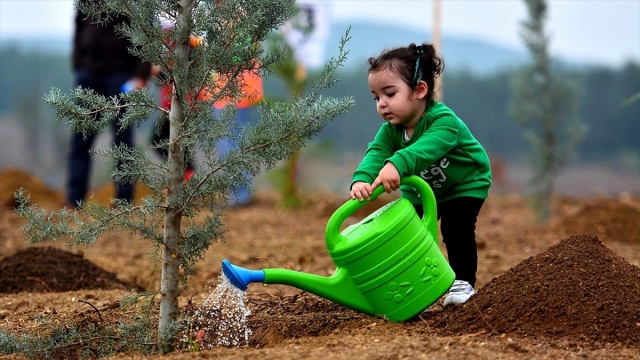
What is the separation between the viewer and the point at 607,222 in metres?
7.40

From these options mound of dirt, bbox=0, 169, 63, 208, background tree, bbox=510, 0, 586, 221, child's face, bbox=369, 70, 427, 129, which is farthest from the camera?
mound of dirt, bbox=0, 169, 63, 208

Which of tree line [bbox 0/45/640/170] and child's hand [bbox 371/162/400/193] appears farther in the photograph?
tree line [bbox 0/45/640/170]

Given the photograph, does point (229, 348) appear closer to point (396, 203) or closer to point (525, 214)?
point (396, 203)

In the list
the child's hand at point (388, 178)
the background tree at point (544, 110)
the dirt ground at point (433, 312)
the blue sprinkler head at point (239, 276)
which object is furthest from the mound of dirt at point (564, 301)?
the background tree at point (544, 110)

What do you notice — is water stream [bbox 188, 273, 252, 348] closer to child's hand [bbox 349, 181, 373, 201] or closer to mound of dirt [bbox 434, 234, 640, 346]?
child's hand [bbox 349, 181, 373, 201]

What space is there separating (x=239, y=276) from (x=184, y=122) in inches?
23.7

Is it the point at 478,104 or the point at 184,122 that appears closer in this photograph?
the point at 184,122

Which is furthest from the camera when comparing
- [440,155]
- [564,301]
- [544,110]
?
[544,110]

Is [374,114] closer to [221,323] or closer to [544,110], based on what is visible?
[544,110]

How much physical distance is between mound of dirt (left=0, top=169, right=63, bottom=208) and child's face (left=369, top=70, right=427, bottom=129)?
7.51 metres

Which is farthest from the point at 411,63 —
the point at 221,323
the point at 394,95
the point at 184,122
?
the point at 221,323

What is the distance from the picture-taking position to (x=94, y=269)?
4906mm

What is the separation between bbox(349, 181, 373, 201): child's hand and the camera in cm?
311

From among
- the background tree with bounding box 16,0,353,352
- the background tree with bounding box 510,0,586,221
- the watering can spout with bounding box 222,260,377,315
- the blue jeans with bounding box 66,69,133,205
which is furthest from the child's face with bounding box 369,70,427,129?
the background tree with bounding box 510,0,586,221
